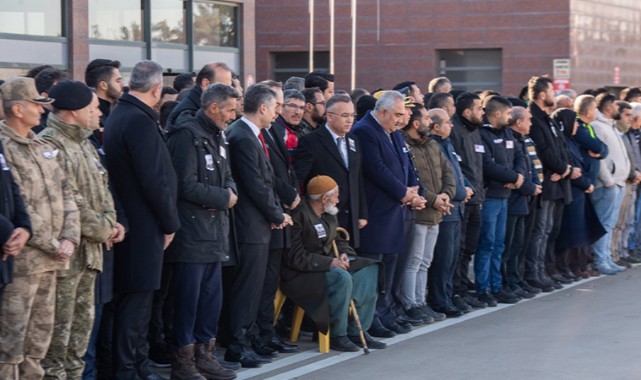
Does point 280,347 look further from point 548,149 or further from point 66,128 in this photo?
point 548,149

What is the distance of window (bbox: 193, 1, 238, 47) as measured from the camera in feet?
90.9

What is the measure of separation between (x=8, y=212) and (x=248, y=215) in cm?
259

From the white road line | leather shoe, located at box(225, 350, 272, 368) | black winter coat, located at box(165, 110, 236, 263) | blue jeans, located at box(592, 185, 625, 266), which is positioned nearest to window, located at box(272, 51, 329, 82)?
blue jeans, located at box(592, 185, 625, 266)

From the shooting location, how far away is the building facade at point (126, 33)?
71.5ft

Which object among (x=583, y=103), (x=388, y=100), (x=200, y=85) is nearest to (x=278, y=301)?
(x=200, y=85)

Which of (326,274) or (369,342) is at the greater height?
(326,274)

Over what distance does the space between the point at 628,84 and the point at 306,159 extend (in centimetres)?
3463

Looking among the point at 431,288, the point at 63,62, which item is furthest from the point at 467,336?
the point at 63,62

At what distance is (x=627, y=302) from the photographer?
40.8 feet

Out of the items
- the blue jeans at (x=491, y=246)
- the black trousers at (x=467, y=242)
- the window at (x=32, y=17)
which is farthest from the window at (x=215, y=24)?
the black trousers at (x=467, y=242)

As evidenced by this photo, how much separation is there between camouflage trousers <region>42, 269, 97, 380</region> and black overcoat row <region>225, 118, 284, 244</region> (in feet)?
5.63

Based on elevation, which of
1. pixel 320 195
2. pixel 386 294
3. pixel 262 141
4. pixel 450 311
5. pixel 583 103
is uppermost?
pixel 583 103

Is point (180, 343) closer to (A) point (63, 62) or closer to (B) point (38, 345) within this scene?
(B) point (38, 345)

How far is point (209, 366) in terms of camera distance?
866 cm
